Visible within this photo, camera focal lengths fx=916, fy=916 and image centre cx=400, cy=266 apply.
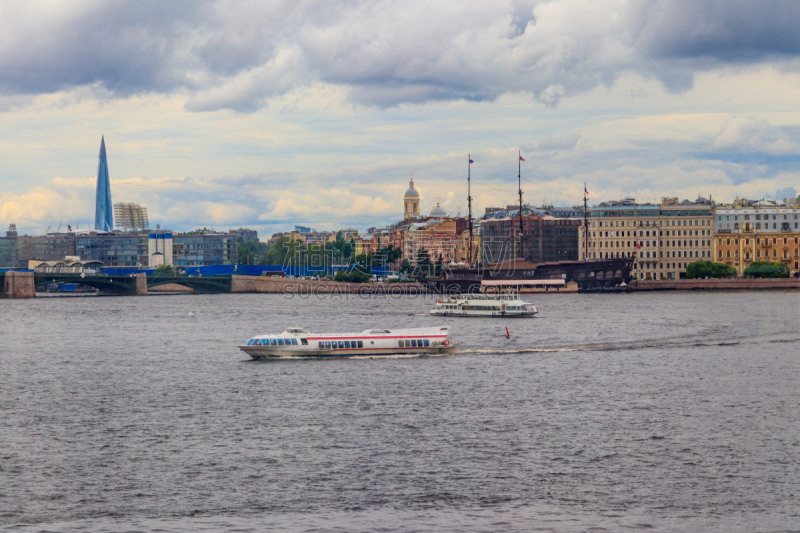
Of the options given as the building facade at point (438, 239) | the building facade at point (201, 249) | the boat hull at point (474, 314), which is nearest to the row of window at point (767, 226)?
the building facade at point (438, 239)

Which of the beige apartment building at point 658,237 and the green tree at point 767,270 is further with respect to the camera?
the beige apartment building at point 658,237

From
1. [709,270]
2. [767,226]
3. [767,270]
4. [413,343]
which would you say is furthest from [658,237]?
[413,343]

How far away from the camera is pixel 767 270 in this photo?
11588 centimetres

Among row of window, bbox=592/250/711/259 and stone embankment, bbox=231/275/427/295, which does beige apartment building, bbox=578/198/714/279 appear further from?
stone embankment, bbox=231/275/427/295

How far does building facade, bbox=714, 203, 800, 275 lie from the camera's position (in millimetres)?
124312

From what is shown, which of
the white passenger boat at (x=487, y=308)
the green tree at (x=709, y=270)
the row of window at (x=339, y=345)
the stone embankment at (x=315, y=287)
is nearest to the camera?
the row of window at (x=339, y=345)

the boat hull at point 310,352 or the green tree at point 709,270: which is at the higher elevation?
the green tree at point 709,270

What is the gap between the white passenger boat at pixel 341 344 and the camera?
40.4m

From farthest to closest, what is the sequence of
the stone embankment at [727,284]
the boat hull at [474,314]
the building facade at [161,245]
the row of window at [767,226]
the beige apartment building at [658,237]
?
the building facade at [161,245] → the beige apartment building at [658,237] → the row of window at [767,226] → the stone embankment at [727,284] → the boat hull at [474,314]

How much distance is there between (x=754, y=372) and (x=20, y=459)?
88.5 ft

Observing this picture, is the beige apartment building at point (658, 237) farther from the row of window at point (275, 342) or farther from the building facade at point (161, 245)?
the building facade at point (161, 245)

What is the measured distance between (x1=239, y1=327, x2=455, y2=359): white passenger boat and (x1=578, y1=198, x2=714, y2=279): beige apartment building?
293ft

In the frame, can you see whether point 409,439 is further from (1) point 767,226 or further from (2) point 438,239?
(2) point 438,239

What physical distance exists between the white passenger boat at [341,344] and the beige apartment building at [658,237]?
89277 mm
